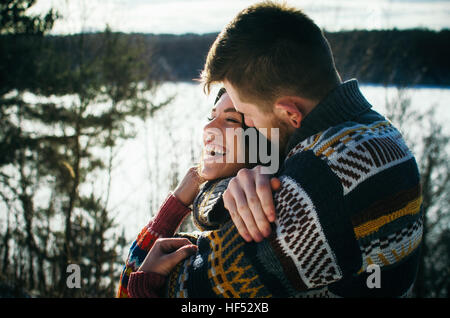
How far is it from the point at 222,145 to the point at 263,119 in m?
0.40

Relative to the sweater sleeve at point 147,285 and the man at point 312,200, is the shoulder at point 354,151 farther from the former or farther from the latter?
the sweater sleeve at point 147,285

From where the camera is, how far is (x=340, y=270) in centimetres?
100

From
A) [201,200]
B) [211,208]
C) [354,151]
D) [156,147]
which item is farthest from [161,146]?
[354,151]

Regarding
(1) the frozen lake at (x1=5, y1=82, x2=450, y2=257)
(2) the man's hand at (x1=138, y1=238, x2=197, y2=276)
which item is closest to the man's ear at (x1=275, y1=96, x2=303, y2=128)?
(2) the man's hand at (x1=138, y1=238, x2=197, y2=276)

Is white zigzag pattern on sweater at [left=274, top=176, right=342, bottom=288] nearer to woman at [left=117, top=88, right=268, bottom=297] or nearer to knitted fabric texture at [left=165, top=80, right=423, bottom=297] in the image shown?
knitted fabric texture at [left=165, top=80, right=423, bottom=297]

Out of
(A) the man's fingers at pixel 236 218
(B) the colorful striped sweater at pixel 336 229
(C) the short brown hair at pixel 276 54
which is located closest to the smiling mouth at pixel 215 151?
(C) the short brown hair at pixel 276 54

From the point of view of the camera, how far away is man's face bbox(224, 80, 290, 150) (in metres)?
1.38

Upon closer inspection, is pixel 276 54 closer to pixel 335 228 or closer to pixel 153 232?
pixel 335 228

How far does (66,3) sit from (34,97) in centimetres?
266

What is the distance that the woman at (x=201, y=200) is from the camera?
140 centimetres

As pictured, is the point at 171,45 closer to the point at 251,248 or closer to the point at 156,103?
the point at 156,103

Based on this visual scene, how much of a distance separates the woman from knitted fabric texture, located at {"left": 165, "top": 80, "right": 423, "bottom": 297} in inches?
12.6

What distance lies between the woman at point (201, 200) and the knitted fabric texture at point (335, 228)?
32 cm
